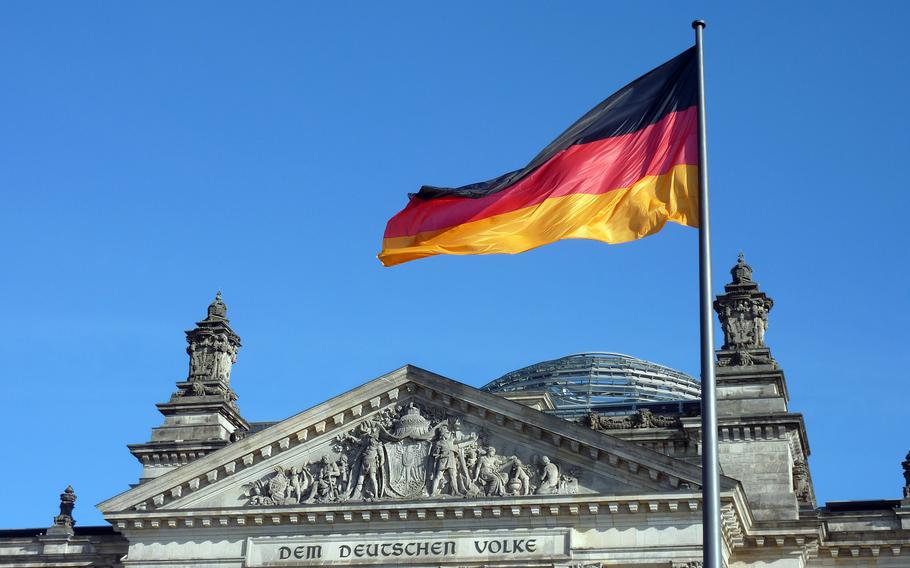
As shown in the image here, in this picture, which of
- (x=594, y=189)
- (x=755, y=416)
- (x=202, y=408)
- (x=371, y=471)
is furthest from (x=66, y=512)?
(x=594, y=189)

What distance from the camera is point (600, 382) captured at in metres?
67.4

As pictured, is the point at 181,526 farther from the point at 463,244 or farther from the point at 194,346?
the point at 463,244

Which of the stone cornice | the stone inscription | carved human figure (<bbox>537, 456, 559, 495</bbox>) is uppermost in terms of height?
carved human figure (<bbox>537, 456, 559, 495</bbox>)

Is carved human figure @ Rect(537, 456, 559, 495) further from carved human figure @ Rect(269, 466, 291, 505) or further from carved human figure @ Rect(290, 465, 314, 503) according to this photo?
carved human figure @ Rect(269, 466, 291, 505)

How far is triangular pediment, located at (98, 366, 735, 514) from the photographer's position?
4931 cm

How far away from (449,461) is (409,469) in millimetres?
1447

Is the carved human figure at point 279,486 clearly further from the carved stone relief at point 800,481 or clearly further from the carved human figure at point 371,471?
the carved stone relief at point 800,481

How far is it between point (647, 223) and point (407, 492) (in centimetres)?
2324

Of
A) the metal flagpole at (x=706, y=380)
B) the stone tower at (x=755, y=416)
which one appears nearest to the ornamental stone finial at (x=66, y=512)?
the stone tower at (x=755, y=416)

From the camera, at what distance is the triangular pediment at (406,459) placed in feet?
162

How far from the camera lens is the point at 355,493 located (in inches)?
2005

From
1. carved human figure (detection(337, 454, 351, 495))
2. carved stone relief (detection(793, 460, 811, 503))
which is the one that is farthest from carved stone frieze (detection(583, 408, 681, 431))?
carved human figure (detection(337, 454, 351, 495))

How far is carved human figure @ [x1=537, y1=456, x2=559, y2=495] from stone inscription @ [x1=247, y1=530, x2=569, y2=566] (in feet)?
4.56

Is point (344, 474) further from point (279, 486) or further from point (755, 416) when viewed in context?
point (755, 416)
